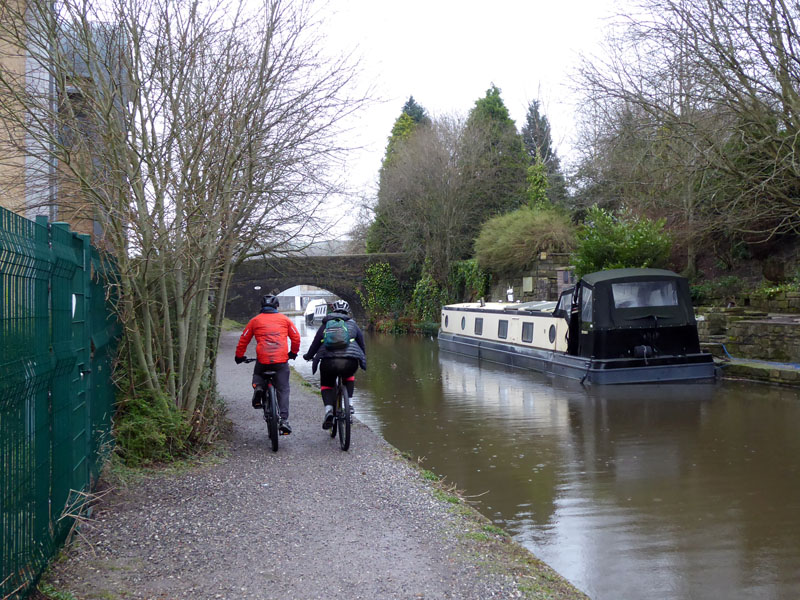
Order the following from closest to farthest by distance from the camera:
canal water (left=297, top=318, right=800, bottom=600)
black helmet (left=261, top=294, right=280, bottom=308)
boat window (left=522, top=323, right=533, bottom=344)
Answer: canal water (left=297, top=318, right=800, bottom=600), black helmet (left=261, top=294, right=280, bottom=308), boat window (left=522, top=323, right=533, bottom=344)

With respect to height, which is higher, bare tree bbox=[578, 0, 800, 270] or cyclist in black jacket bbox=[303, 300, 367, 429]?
bare tree bbox=[578, 0, 800, 270]

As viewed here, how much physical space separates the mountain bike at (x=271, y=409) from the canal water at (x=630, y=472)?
0.92 meters

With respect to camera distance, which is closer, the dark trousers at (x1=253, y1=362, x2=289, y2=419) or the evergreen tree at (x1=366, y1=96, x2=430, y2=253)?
the dark trousers at (x1=253, y1=362, x2=289, y2=419)

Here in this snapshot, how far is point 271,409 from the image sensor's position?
7.45 metres

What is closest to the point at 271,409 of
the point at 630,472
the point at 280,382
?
the point at 280,382

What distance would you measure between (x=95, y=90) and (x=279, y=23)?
196cm

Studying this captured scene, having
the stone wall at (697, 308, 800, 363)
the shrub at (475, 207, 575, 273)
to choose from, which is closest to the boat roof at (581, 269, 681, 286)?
the stone wall at (697, 308, 800, 363)

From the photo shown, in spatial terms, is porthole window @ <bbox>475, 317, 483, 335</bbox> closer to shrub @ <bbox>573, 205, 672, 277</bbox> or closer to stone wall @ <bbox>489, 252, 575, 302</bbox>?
shrub @ <bbox>573, 205, 672, 277</bbox>

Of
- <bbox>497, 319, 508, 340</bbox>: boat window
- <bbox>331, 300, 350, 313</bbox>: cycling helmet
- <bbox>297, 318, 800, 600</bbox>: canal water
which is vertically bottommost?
<bbox>297, 318, 800, 600</bbox>: canal water

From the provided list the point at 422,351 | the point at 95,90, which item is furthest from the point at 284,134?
the point at 422,351

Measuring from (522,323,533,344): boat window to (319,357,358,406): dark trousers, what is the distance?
36.4ft

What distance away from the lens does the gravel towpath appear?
3818 millimetres

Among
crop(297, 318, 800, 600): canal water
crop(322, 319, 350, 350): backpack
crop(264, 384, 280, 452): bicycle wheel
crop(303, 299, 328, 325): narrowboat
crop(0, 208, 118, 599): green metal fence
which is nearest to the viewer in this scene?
crop(0, 208, 118, 599): green metal fence

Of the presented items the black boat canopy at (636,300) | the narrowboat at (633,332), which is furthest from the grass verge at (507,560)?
the black boat canopy at (636,300)
